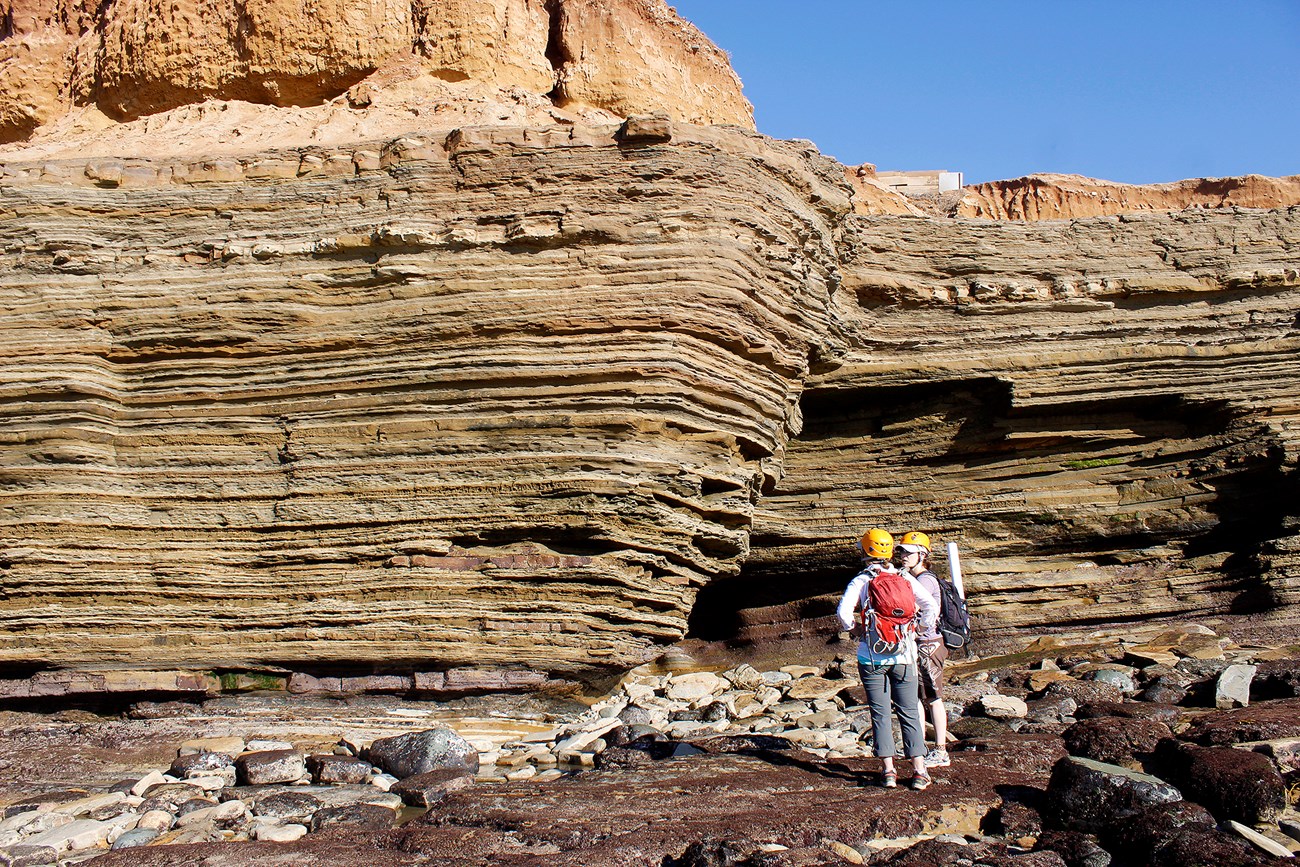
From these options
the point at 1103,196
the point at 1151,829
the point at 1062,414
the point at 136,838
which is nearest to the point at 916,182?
the point at 1103,196

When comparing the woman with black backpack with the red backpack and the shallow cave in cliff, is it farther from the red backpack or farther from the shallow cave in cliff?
the shallow cave in cliff

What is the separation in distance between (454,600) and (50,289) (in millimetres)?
5234

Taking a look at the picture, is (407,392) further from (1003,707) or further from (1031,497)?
(1031,497)

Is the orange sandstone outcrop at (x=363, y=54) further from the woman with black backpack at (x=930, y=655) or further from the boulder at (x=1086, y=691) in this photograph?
the boulder at (x=1086, y=691)

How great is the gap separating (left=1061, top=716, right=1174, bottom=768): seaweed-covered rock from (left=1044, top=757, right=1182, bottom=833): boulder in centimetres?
82

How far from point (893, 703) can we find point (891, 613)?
616 millimetres

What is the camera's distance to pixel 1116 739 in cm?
737

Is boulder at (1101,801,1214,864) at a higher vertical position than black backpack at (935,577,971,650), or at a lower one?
lower

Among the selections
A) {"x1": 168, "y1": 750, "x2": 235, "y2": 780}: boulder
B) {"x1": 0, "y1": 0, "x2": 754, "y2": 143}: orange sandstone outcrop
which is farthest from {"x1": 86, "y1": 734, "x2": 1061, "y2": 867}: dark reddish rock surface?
{"x1": 0, "y1": 0, "x2": 754, "y2": 143}: orange sandstone outcrop

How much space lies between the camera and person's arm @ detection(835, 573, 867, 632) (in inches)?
263

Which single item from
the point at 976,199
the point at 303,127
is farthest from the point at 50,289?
the point at 976,199

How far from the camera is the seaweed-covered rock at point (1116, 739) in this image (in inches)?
284

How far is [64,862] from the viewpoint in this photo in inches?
237

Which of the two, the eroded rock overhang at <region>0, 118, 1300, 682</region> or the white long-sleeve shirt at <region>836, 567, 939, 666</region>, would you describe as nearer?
the white long-sleeve shirt at <region>836, 567, 939, 666</region>
